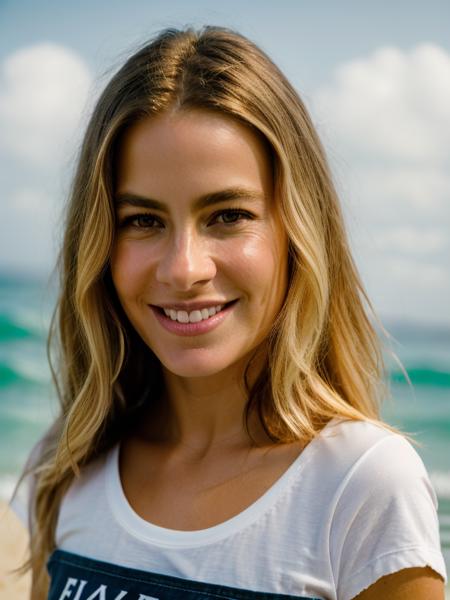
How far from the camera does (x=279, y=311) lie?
225 cm

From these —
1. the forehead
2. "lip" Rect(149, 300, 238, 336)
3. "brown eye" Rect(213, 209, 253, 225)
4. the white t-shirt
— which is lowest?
the white t-shirt

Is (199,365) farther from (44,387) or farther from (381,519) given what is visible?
(44,387)

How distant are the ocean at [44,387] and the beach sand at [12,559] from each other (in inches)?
131

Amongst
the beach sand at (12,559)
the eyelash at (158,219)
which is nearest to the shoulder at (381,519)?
the eyelash at (158,219)

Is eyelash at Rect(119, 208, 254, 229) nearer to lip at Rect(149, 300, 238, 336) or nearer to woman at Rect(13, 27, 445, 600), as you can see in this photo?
woman at Rect(13, 27, 445, 600)

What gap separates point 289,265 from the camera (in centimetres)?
223

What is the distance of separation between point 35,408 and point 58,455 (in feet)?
46.8

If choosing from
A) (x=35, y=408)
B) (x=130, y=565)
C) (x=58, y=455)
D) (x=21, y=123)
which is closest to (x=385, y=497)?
(x=130, y=565)

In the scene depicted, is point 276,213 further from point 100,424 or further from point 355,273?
point 100,424

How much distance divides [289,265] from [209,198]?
0.29 metres

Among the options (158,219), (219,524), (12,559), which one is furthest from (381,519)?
(12,559)

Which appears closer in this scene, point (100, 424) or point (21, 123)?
point (100, 424)

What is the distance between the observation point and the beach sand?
5.50m

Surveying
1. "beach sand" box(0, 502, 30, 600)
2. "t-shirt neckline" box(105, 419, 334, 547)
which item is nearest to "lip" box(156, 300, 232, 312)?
"t-shirt neckline" box(105, 419, 334, 547)
